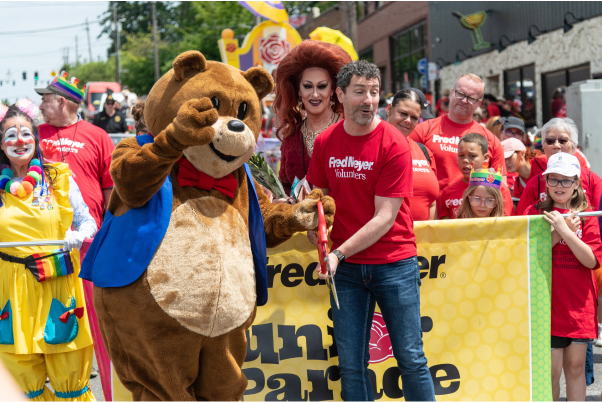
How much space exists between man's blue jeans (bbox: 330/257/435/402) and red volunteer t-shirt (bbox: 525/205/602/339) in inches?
41.6

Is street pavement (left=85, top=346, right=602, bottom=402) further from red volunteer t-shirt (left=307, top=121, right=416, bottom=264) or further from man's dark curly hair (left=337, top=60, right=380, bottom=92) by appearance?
man's dark curly hair (left=337, top=60, right=380, bottom=92)

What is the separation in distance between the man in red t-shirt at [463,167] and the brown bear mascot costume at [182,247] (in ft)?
6.48

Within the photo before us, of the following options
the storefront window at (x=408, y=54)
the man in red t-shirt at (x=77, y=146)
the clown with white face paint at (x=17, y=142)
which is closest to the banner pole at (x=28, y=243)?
the clown with white face paint at (x=17, y=142)

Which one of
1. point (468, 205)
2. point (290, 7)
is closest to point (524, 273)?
point (468, 205)

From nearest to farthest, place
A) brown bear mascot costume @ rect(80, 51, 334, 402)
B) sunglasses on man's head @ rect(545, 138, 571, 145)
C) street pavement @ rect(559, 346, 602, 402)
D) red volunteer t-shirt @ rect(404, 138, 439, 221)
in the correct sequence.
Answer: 1. brown bear mascot costume @ rect(80, 51, 334, 402)
2. red volunteer t-shirt @ rect(404, 138, 439, 221)
3. street pavement @ rect(559, 346, 602, 402)
4. sunglasses on man's head @ rect(545, 138, 571, 145)

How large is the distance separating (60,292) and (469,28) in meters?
19.6

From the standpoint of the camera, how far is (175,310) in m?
2.80

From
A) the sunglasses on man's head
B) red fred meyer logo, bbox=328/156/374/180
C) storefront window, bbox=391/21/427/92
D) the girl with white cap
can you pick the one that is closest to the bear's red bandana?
red fred meyer logo, bbox=328/156/374/180

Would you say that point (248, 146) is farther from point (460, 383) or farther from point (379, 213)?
point (460, 383)

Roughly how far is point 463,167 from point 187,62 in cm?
238

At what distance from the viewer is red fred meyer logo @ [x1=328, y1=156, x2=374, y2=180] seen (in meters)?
3.28

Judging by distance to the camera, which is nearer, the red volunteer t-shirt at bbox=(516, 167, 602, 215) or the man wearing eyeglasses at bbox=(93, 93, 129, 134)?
the red volunteer t-shirt at bbox=(516, 167, 602, 215)

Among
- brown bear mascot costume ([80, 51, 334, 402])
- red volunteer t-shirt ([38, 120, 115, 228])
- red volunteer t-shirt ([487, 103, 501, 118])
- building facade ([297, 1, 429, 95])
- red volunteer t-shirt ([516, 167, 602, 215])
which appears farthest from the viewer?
building facade ([297, 1, 429, 95])

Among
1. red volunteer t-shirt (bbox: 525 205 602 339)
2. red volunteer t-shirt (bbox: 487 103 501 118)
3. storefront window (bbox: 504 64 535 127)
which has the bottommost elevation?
red volunteer t-shirt (bbox: 525 205 602 339)
